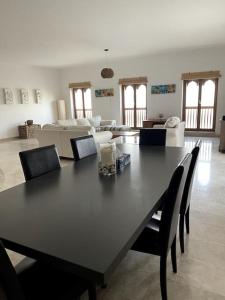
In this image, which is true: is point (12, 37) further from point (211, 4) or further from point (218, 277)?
point (218, 277)

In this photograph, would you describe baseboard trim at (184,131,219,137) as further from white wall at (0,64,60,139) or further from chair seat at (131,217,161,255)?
chair seat at (131,217,161,255)

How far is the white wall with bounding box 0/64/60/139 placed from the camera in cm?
819

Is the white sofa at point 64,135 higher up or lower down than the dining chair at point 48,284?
higher up

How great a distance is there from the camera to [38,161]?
1.82 metres

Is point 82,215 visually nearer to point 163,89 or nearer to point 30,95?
point 163,89

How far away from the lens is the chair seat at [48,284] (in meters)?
1.01

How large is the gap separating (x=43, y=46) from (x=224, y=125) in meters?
5.23

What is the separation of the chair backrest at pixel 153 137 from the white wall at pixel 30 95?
22.7ft

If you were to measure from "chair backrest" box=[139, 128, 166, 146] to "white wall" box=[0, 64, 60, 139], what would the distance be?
22.7 ft

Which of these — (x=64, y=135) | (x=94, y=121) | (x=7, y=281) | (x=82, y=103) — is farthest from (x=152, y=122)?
(x=7, y=281)

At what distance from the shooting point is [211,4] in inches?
150

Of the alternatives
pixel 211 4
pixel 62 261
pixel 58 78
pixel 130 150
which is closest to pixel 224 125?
pixel 211 4

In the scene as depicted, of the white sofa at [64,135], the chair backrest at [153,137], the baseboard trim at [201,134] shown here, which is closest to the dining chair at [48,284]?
the chair backrest at [153,137]

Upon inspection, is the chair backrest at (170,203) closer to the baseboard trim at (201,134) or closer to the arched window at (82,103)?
the baseboard trim at (201,134)
